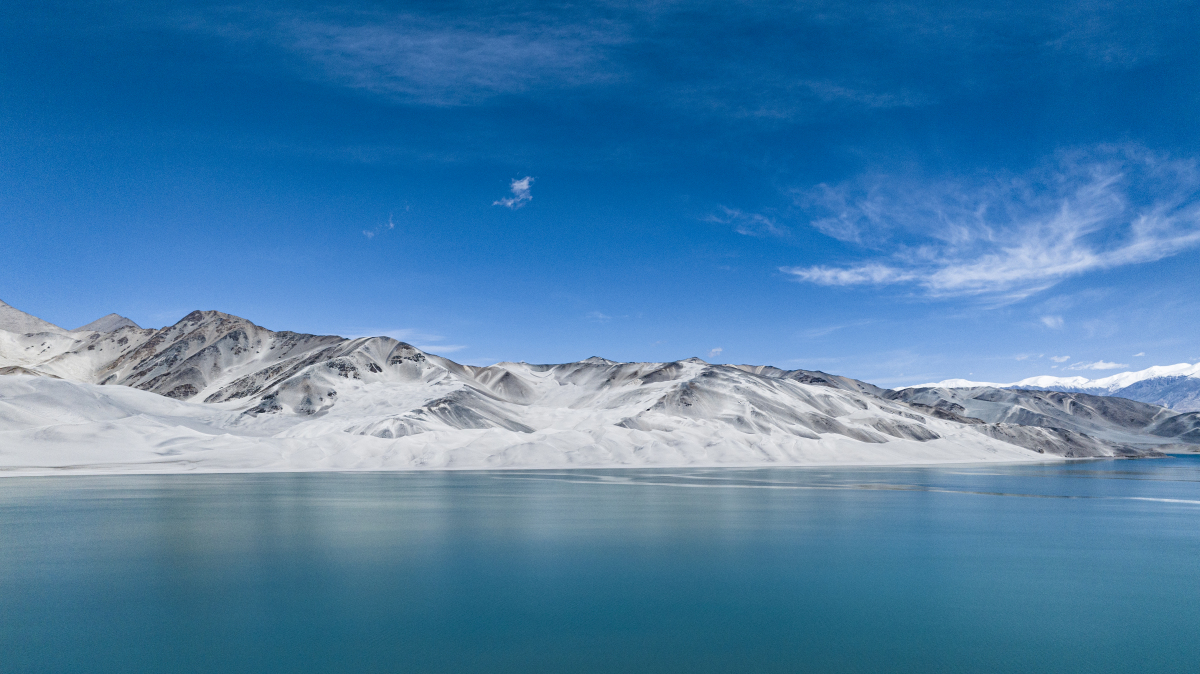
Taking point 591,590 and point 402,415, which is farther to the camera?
point 402,415

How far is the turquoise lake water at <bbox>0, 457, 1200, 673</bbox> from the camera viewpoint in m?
12.3

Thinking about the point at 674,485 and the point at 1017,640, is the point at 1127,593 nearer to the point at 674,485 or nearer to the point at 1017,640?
the point at 1017,640

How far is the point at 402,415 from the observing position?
360 ft

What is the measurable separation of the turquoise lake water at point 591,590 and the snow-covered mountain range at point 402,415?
158ft

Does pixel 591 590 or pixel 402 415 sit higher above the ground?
pixel 402 415

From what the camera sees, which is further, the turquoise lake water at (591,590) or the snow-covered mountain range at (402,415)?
the snow-covered mountain range at (402,415)

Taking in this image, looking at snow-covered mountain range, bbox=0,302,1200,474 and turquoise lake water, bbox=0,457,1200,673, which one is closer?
turquoise lake water, bbox=0,457,1200,673

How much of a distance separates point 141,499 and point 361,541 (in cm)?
2347

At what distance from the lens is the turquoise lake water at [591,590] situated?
484 inches

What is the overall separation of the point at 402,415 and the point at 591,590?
9824 cm

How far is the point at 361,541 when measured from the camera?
24.0m

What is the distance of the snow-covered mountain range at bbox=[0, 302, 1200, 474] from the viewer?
Answer: 262 feet

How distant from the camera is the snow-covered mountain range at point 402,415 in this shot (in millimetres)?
80000

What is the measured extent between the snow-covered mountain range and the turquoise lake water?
48149 millimetres
